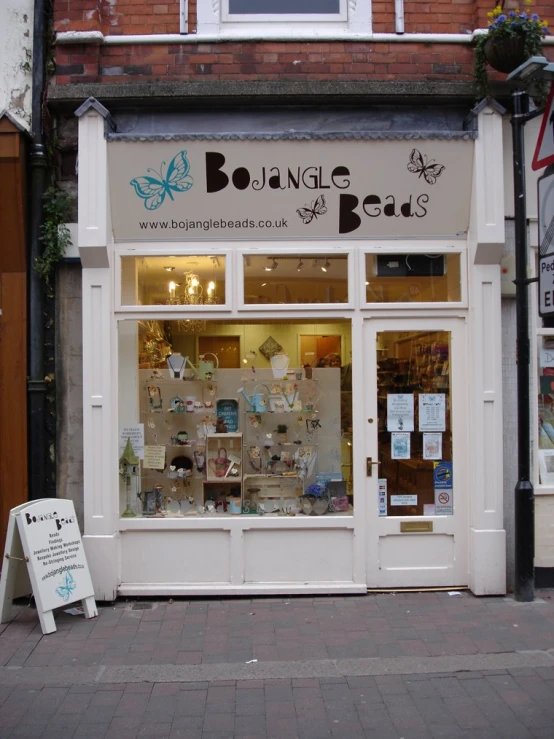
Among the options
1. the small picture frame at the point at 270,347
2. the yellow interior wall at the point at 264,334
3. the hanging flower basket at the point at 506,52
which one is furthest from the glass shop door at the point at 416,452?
the hanging flower basket at the point at 506,52

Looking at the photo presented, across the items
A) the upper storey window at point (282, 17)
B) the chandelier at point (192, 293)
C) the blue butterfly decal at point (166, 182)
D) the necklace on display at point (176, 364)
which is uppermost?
the upper storey window at point (282, 17)

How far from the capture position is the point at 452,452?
632 centimetres

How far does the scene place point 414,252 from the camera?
246 inches

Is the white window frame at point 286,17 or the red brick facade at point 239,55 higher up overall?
the white window frame at point 286,17

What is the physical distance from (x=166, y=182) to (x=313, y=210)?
1386 millimetres

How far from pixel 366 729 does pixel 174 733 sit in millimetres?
1115

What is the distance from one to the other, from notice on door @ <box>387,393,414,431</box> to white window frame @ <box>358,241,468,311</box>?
86cm

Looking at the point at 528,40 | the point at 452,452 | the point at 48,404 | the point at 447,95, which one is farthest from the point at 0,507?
the point at 528,40

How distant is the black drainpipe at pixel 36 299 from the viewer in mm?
6051

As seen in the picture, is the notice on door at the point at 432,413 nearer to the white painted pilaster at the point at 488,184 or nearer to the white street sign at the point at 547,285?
the white painted pilaster at the point at 488,184

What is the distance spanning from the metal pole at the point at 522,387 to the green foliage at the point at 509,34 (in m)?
0.34

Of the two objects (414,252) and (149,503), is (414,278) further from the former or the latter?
(149,503)

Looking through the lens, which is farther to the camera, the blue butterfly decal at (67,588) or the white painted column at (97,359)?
the white painted column at (97,359)

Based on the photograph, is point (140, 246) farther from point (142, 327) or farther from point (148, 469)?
point (148, 469)
